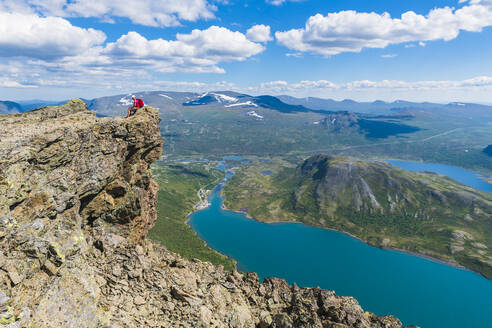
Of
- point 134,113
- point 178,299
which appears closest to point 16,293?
point 178,299

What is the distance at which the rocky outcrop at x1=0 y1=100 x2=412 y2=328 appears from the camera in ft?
75.6

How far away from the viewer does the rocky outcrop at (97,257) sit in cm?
2306

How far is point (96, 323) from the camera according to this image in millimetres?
23922

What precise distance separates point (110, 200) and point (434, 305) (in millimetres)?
185221

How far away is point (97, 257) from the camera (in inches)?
1202

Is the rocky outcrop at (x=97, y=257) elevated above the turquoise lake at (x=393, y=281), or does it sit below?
above

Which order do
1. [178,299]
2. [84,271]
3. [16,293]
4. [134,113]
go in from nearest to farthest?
1. [16,293]
2. [84,271]
3. [178,299]
4. [134,113]

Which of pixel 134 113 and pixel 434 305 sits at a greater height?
pixel 134 113

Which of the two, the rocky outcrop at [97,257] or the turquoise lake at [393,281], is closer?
the rocky outcrop at [97,257]

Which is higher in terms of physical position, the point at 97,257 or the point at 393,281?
the point at 97,257

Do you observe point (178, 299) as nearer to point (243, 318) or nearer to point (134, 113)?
point (243, 318)

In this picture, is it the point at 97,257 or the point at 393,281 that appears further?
the point at 393,281

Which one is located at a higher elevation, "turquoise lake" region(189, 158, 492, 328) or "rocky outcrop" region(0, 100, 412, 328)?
"rocky outcrop" region(0, 100, 412, 328)

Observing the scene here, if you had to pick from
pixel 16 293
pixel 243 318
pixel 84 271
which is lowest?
pixel 243 318
